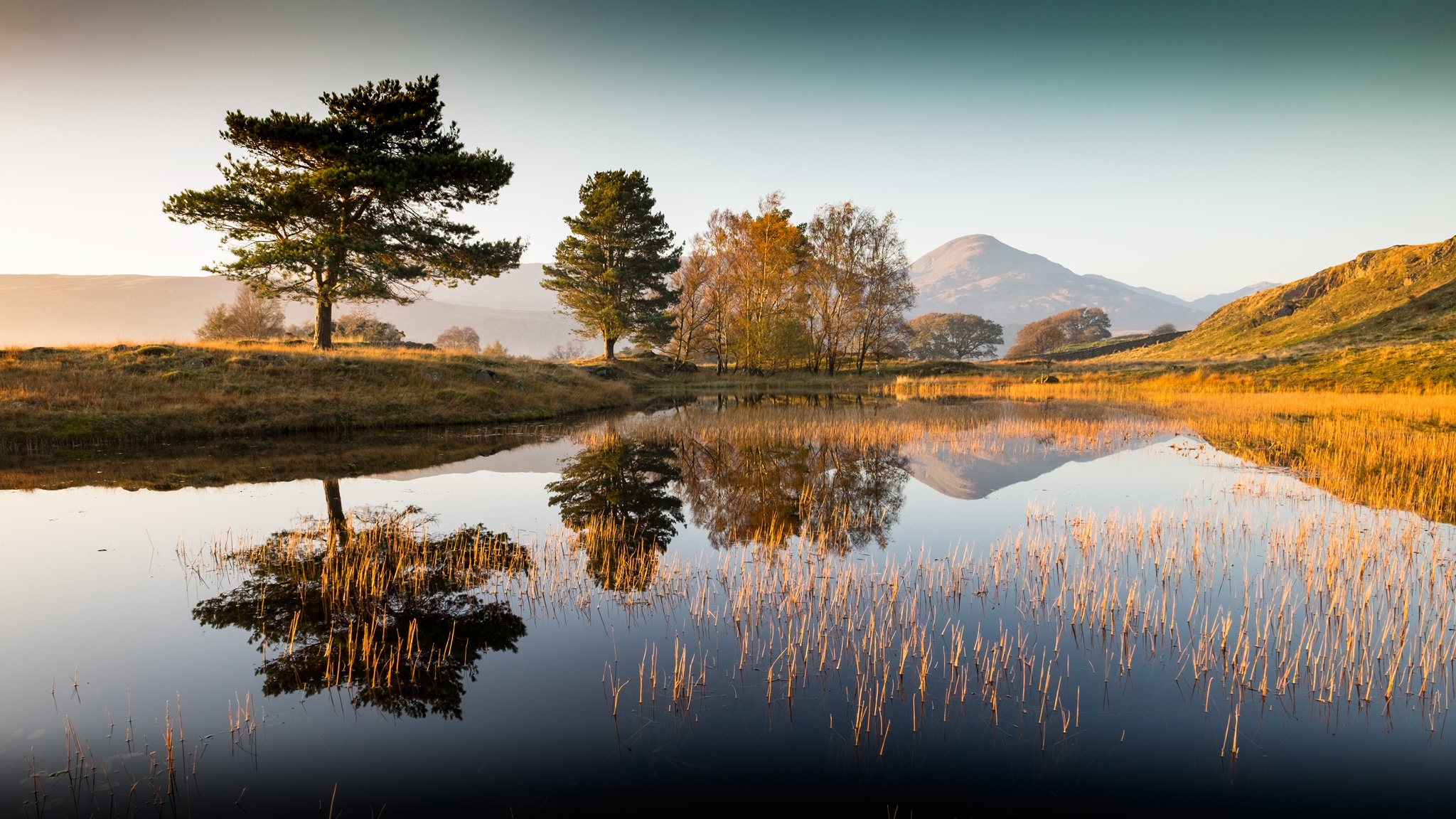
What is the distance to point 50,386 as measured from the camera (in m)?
22.9

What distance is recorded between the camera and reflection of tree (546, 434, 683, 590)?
9.09 m

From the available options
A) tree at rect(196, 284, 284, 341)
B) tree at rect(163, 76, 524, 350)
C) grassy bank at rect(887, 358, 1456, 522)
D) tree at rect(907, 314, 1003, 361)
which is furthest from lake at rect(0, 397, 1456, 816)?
tree at rect(907, 314, 1003, 361)

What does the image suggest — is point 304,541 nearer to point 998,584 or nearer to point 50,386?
point 998,584

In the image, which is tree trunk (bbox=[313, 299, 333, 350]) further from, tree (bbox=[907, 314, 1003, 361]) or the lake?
tree (bbox=[907, 314, 1003, 361])

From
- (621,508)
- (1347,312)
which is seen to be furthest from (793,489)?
(1347,312)

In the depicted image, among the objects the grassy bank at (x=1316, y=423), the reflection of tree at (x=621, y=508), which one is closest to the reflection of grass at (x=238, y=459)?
the reflection of tree at (x=621, y=508)

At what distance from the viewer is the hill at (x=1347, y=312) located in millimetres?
48125

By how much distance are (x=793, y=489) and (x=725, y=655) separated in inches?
327

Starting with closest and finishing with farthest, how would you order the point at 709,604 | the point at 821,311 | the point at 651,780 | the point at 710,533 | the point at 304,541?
the point at 651,780
the point at 709,604
the point at 304,541
the point at 710,533
the point at 821,311

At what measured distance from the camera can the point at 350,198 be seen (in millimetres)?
33281

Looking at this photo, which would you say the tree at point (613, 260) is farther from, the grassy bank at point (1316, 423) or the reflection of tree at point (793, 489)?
the reflection of tree at point (793, 489)

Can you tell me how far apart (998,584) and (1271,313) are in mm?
88980

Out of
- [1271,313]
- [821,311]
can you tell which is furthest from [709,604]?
[1271,313]

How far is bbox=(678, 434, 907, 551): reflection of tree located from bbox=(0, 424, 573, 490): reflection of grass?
8.15 m
